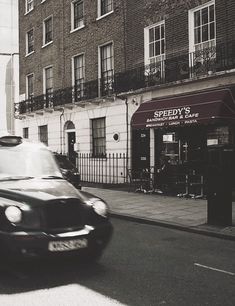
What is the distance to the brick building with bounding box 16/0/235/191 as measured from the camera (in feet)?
50.2

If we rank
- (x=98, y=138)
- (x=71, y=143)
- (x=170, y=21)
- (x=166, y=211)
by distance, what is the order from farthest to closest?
1. (x=71, y=143)
2. (x=98, y=138)
3. (x=170, y=21)
4. (x=166, y=211)

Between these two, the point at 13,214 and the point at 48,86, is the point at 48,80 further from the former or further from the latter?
the point at 13,214

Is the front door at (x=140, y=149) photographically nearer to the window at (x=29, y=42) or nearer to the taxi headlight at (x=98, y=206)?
the taxi headlight at (x=98, y=206)

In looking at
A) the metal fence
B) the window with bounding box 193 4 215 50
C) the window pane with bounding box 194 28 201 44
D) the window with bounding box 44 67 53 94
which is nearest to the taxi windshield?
the window with bounding box 193 4 215 50

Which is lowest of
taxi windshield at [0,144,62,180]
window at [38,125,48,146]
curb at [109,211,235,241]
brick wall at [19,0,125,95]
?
curb at [109,211,235,241]

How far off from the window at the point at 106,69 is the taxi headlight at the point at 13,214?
1555cm

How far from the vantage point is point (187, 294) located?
16.5 ft

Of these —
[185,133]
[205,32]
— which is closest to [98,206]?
[185,133]

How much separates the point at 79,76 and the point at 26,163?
695 inches

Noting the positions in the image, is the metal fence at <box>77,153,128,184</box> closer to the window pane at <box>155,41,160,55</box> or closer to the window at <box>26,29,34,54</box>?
the window pane at <box>155,41,160,55</box>

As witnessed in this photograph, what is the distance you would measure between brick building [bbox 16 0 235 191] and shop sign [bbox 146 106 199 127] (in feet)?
0.13

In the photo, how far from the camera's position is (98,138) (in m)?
22.2

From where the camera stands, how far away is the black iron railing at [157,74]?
1512cm

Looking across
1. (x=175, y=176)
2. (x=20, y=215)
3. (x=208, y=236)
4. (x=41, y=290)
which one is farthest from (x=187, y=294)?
(x=175, y=176)
